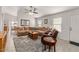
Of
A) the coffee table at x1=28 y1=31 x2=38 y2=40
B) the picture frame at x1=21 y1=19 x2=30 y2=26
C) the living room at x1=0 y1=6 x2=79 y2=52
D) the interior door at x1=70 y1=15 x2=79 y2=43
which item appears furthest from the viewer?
the interior door at x1=70 y1=15 x2=79 y2=43

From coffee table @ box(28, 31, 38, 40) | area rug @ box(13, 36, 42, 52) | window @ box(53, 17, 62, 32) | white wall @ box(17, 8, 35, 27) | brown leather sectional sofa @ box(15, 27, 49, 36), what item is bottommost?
area rug @ box(13, 36, 42, 52)

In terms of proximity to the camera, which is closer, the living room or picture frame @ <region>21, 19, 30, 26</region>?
the living room

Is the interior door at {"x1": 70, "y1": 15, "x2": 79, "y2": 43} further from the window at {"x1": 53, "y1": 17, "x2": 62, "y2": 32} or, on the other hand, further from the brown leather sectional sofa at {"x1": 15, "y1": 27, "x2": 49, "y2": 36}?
the brown leather sectional sofa at {"x1": 15, "y1": 27, "x2": 49, "y2": 36}

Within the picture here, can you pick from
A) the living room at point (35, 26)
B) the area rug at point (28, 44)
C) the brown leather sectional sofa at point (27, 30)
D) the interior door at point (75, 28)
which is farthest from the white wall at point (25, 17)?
the interior door at point (75, 28)

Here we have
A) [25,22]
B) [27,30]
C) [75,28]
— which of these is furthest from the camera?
[75,28]

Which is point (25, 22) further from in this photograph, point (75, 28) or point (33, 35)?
point (75, 28)

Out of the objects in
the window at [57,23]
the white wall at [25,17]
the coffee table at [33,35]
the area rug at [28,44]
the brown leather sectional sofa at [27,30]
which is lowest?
the area rug at [28,44]

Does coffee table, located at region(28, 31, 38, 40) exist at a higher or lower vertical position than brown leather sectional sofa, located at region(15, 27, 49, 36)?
lower

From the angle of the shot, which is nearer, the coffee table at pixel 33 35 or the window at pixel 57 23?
the window at pixel 57 23

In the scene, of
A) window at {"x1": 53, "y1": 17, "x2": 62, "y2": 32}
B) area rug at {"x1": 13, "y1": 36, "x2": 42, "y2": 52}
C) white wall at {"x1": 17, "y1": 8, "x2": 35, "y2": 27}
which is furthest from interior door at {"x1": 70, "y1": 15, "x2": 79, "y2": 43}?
white wall at {"x1": 17, "y1": 8, "x2": 35, "y2": 27}

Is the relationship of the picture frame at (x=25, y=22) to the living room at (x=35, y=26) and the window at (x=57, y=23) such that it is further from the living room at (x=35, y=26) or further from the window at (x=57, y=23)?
the window at (x=57, y=23)

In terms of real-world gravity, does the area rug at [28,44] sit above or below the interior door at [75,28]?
below

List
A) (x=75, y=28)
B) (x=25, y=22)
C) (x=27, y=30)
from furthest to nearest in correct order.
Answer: (x=75, y=28) → (x=27, y=30) → (x=25, y=22)

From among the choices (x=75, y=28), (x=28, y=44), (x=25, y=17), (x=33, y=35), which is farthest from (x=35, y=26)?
(x=75, y=28)
